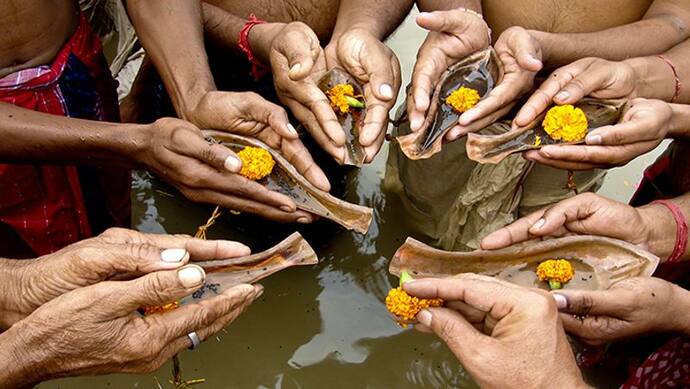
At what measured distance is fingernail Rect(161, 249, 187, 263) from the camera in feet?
6.46

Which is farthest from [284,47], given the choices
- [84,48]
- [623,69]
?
[623,69]

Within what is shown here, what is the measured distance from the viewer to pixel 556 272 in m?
2.46

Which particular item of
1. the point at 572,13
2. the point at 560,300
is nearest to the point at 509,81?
the point at 572,13

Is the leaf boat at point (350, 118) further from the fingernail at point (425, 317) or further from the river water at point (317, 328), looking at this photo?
the river water at point (317, 328)

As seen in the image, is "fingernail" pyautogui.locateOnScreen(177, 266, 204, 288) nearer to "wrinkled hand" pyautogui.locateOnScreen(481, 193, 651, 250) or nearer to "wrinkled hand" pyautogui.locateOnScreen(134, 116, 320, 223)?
"wrinkled hand" pyautogui.locateOnScreen(134, 116, 320, 223)

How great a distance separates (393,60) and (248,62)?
103 centimetres

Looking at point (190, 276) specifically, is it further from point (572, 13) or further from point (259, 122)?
point (572, 13)

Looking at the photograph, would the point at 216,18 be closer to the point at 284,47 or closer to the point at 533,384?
the point at 284,47

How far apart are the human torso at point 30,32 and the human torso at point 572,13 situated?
219 centimetres

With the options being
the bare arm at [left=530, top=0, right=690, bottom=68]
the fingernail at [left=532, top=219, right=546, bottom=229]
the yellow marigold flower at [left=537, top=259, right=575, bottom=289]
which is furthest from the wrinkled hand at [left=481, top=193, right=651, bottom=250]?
the bare arm at [left=530, top=0, right=690, bottom=68]

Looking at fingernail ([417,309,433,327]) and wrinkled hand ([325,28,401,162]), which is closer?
fingernail ([417,309,433,327])

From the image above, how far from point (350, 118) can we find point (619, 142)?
1.16m

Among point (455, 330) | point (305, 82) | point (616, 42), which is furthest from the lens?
→ point (616, 42)

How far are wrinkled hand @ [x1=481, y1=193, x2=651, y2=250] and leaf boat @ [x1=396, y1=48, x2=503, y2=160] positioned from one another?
1.63 feet
